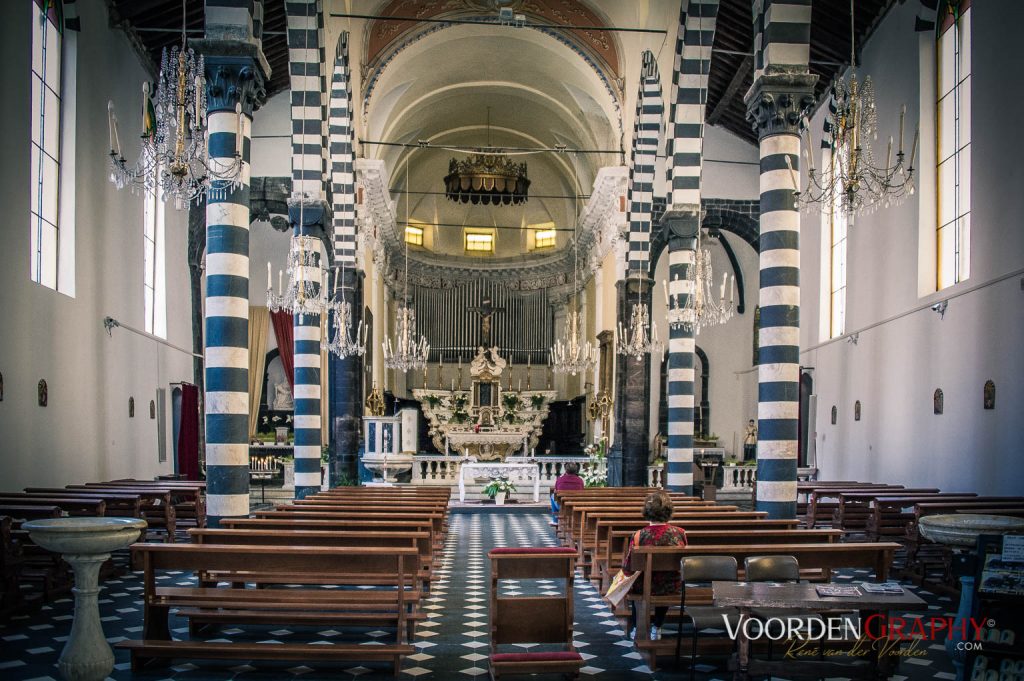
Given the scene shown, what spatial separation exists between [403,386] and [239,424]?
795 inches

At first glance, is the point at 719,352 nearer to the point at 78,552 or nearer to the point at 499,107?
the point at 499,107

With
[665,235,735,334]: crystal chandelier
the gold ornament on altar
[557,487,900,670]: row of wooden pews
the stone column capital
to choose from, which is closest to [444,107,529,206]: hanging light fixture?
the gold ornament on altar

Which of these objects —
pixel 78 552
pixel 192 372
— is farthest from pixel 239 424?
pixel 192 372

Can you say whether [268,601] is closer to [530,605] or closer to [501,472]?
→ [530,605]

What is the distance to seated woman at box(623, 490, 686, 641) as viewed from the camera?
22.0ft

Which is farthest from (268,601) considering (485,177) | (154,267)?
(485,177)

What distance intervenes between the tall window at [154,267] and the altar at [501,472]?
6528 mm

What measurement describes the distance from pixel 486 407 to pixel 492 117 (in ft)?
28.6

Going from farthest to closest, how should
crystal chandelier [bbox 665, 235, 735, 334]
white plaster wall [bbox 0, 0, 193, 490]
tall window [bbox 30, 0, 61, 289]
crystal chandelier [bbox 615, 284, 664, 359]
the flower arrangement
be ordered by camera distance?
the flower arrangement → crystal chandelier [bbox 615, 284, 664, 359] → crystal chandelier [bbox 665, 235, 735, 334] → tall window [bbox 30, 0, 61, 289] → white plaster wall [bbox 0, 0, 193, 490]

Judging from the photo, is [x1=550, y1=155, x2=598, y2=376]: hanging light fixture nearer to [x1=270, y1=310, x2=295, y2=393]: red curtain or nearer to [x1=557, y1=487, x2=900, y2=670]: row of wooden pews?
[x1=270, y1=310, x2=295, y2=393]: red curtain

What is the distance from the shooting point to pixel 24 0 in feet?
39.1

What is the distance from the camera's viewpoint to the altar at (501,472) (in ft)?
60.1

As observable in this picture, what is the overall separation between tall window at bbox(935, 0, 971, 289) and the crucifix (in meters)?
17.4

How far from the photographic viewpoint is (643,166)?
19266 millimetres
